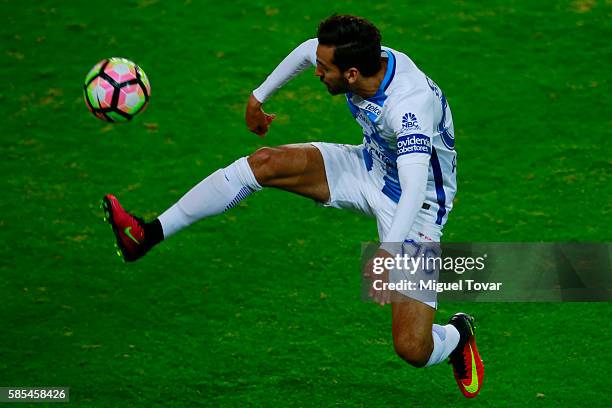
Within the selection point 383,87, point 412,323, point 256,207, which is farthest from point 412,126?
point 256,207

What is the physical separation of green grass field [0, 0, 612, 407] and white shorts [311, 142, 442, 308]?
0.91 metres

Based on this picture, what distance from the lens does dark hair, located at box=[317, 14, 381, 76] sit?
5.93 meters

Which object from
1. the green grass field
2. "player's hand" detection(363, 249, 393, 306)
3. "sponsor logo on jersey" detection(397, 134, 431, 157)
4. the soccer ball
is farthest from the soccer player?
the soccer ball

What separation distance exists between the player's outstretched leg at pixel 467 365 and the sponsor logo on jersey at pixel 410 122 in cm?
147

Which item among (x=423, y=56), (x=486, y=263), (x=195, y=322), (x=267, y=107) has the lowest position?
(x=195, y=322)

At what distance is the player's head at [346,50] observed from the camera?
5.93 m

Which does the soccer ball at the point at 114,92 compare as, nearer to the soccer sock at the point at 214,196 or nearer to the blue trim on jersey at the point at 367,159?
the soccer sock at the point at 214,196

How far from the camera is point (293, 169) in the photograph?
642cm

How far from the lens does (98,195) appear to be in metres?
8.62

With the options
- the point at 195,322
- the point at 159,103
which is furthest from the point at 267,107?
the point at 195,322

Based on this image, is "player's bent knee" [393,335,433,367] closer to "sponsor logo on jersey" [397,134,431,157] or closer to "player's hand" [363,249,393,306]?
"player's hand" [363,249,393,306]

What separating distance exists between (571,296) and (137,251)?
3.04m

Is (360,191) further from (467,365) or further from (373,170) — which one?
(467,365)

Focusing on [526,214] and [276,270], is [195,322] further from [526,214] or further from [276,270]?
[526,214]
